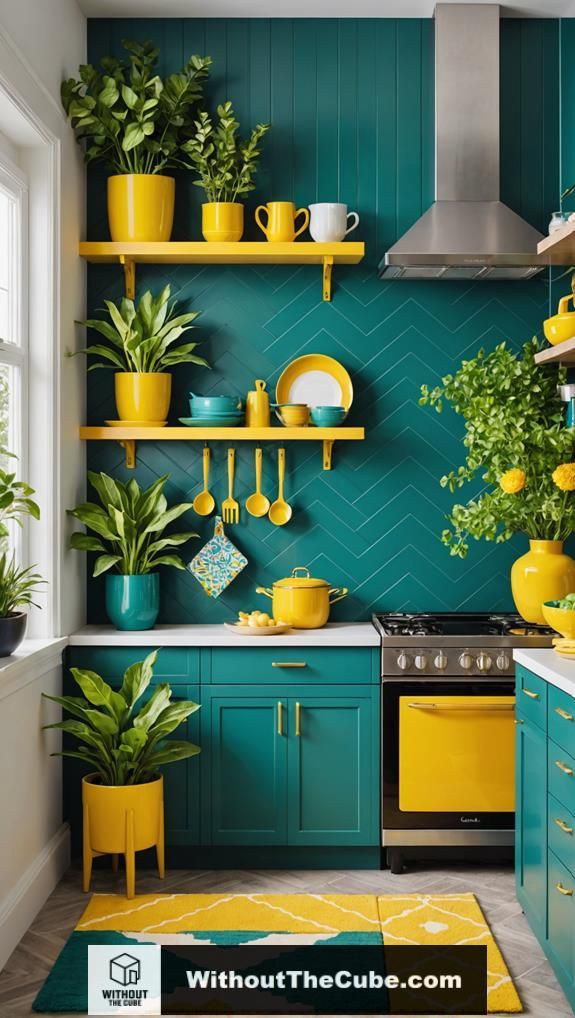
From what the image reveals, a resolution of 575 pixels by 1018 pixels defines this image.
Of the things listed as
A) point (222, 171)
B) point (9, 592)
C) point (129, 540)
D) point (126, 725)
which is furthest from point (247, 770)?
point (222, 171)

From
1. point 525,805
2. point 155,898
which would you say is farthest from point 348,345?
point 155,898

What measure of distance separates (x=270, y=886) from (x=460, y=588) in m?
1.37

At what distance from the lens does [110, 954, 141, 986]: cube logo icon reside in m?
2.89

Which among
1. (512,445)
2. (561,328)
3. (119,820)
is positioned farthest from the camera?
(512,445)

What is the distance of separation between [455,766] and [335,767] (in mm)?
429

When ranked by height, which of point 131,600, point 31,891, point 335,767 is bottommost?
point 31,891

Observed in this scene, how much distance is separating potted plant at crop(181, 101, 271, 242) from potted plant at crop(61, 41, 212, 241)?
0.33 feet

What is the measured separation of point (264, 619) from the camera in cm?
381

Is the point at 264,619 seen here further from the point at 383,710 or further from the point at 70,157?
the point at 70,157

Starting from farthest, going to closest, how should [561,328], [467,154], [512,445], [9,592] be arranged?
[467,154]
[512,445]
[561,328]
[9,592]

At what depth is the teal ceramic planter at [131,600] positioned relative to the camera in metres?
Answer: 3.88

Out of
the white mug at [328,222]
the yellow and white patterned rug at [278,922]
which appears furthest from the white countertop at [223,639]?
the white mug at [328,222]

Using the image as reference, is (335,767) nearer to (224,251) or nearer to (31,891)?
(31,891)

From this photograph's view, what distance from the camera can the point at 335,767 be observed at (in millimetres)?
3738
